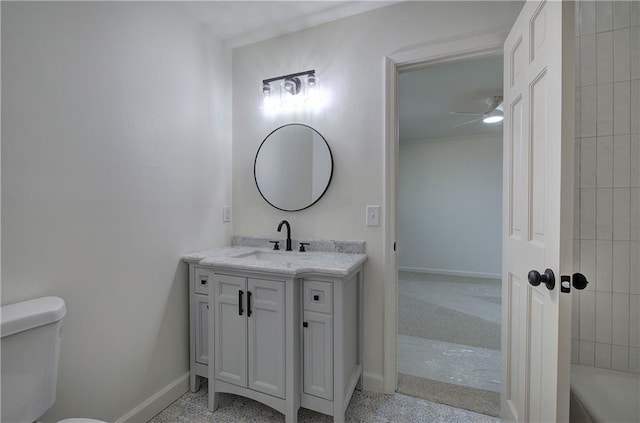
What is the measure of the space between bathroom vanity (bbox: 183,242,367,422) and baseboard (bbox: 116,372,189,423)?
0.25 meters

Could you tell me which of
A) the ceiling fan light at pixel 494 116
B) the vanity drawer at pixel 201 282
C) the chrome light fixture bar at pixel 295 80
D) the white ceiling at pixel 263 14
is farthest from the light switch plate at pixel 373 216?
the ceiling fan light at pixel 494 116

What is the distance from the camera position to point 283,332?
1.44 meters

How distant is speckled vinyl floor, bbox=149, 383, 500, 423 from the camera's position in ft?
5.08

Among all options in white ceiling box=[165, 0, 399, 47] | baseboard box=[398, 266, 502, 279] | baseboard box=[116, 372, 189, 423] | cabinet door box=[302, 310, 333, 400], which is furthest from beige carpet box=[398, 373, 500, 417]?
baseboard box=[398, 266, 502, 279]

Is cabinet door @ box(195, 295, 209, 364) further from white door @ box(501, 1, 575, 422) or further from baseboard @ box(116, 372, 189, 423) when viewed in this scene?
white door @ box(501, 1, 575, 422)

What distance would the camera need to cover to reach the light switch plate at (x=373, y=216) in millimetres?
1802

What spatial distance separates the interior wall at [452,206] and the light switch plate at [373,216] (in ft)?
9.05

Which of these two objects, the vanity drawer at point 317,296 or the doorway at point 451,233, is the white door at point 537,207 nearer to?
the doorway at point 451,233

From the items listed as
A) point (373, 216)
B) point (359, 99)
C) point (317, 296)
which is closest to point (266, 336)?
point (317, 296)

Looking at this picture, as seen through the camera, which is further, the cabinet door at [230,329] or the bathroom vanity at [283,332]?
the cabinet door at [230,329]

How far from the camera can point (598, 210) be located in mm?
1389

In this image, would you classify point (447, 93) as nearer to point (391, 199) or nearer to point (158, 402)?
point (391, 199)

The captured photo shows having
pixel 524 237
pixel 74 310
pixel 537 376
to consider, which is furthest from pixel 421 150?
pixel 74 310

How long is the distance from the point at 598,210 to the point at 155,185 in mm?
2333
